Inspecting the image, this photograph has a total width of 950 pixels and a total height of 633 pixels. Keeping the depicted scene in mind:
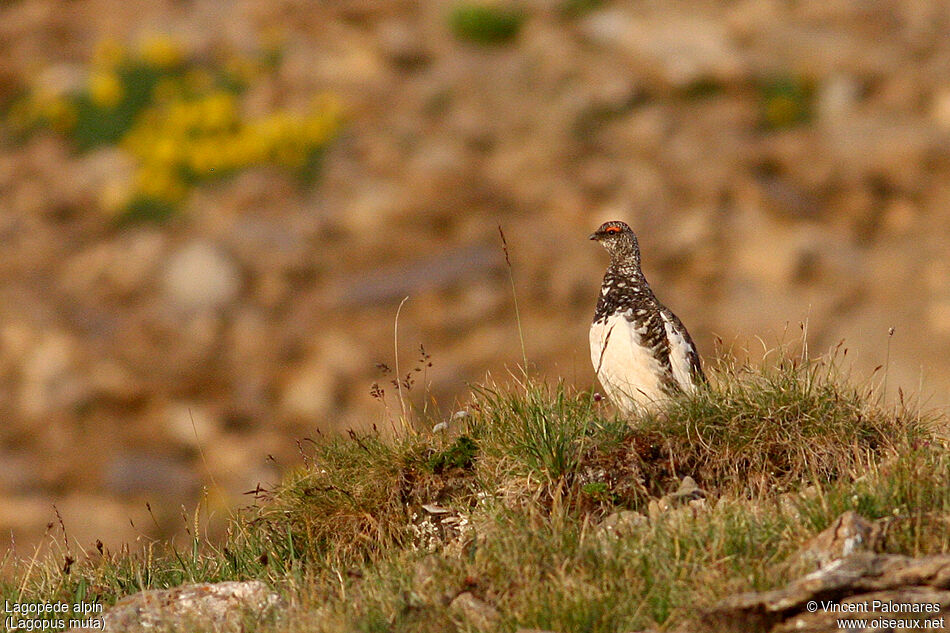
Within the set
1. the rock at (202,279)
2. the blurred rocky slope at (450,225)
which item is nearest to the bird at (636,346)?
the blurred rocky slope at (450,225)

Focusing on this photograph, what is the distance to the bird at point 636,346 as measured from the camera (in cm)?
707

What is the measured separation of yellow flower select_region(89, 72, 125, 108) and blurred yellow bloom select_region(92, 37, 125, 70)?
160mm

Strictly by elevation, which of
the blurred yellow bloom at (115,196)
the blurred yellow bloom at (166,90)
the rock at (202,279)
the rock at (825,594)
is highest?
the blurred yellow bloom at (166,90)

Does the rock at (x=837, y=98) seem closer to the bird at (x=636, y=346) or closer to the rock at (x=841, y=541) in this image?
the bird at (x=636, y=346)

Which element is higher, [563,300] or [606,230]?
[563,300]

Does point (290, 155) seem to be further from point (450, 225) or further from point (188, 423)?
point (188, 423)

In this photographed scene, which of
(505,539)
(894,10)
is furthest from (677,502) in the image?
(894,10)

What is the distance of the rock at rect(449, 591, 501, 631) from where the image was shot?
4809 millimetres

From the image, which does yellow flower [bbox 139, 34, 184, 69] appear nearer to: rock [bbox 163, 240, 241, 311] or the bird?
rock [bbox 163, 240, 241, 311]

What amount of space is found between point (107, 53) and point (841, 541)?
15.1 metres

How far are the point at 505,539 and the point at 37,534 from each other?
9.99 metres

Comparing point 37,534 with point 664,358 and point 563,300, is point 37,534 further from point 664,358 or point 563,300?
point 664,358

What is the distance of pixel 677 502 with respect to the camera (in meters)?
5.82

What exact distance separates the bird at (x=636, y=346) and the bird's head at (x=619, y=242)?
1 centimetres
